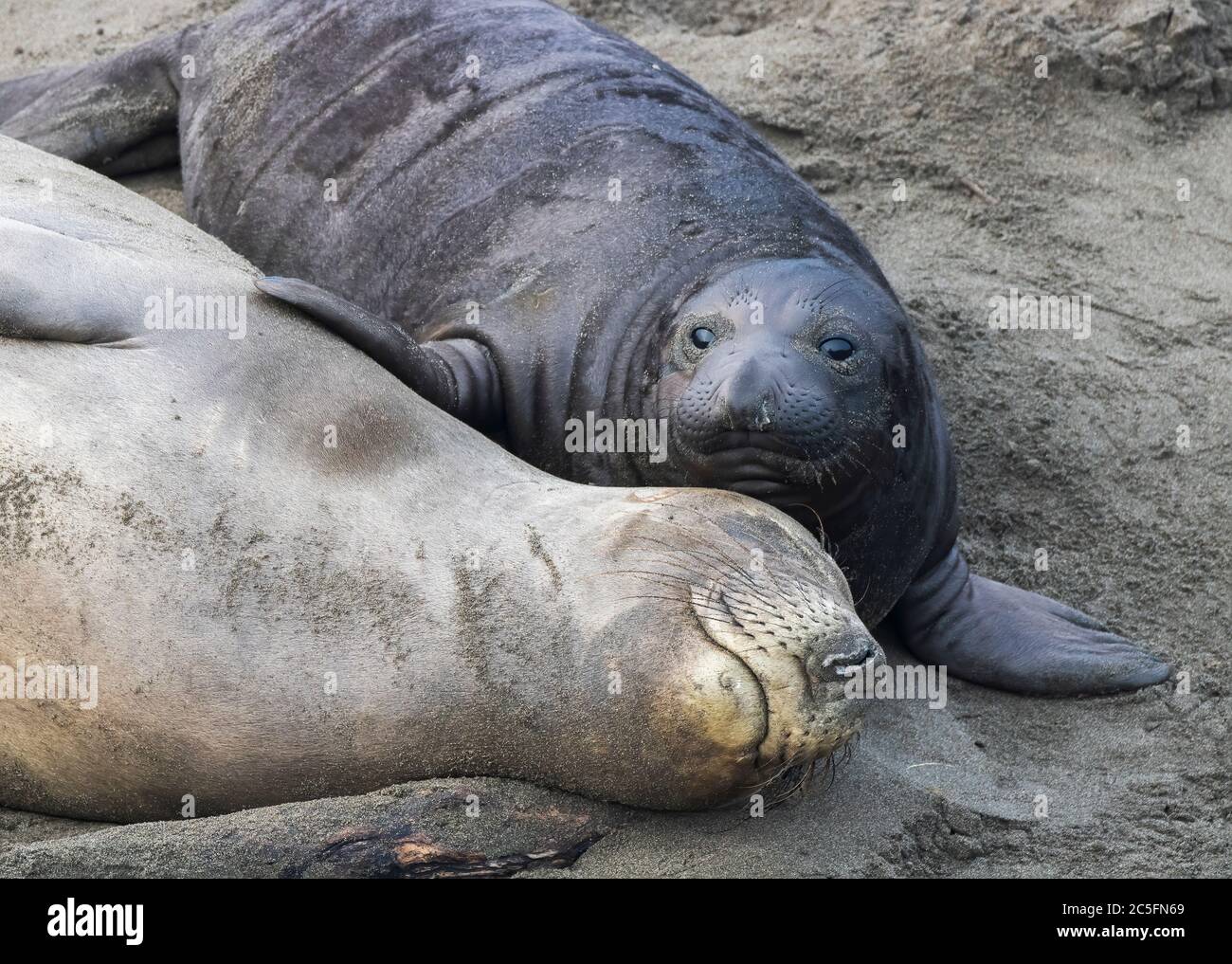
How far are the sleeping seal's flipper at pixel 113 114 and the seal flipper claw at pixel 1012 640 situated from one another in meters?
3.13

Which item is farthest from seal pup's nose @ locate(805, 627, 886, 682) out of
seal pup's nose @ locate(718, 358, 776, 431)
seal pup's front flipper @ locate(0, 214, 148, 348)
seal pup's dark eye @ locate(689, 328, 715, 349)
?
seal pup's front flipper @ locate(0, 214, 148, 348)

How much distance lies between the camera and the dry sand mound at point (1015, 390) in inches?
127

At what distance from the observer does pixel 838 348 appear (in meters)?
4.02

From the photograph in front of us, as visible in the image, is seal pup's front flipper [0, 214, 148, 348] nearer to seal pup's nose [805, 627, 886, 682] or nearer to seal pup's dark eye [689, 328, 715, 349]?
seal pup's dark eye [689, 328, 715, 349]

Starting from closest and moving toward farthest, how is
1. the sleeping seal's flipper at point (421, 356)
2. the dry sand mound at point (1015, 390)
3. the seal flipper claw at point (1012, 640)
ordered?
the dry sand mound at point (1015, 390) < the sleeping seal's flipper at point (421, 356) < the seal flipper claw at point (1012, 640)

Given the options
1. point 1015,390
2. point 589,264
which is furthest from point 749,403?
point 1015,390

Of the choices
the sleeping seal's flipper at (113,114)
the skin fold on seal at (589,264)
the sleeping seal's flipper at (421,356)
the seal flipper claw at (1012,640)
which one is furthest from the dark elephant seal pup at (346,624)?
the sleeping seal's flipper at (113,114)

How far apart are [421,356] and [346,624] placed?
1008mm

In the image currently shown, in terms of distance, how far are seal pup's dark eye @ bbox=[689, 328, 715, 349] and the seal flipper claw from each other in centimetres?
101

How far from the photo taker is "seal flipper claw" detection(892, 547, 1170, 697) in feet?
14.7

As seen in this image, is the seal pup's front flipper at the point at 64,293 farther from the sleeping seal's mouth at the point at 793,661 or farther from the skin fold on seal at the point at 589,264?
the sleeping seal's mouth at the point at 793,661

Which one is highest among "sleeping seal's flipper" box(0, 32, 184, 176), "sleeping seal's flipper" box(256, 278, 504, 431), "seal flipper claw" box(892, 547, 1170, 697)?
"sleeping seal's flipper" box(0, 32, 184, 176)

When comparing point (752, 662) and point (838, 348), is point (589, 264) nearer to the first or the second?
point (838, 348)

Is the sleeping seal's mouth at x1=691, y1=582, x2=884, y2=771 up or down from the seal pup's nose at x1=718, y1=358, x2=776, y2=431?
down
